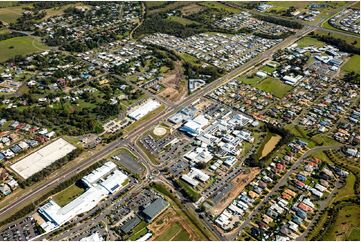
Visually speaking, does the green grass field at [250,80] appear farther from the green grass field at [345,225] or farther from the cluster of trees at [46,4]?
the cluster of trees at [46,4]

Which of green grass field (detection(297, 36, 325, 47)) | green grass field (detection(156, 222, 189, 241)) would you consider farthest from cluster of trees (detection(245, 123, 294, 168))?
green grass field (detection(297, 36, 325, 47))

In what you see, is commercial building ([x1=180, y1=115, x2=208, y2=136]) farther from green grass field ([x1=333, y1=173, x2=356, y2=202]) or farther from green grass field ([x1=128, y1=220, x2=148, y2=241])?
green grass field ([x1=333, y1=173, x2=356, y2=202])

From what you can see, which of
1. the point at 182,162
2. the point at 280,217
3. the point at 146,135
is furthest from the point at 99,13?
the point at 280,217

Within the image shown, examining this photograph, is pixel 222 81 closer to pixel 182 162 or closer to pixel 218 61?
pixel 218 61

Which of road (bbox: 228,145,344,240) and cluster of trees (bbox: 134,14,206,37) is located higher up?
road (bbox: 228,145,344,240)

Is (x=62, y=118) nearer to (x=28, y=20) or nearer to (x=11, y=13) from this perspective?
(x=28, y=20)

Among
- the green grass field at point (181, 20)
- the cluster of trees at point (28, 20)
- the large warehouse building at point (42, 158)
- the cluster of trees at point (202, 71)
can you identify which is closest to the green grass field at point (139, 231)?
the large warehouse building at point (42, 158)
